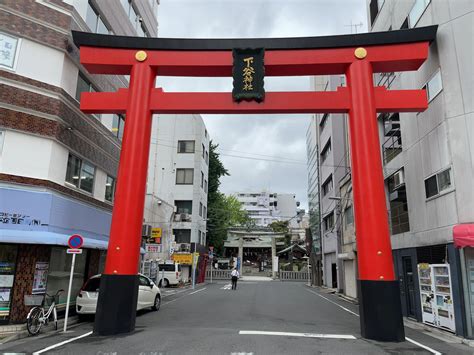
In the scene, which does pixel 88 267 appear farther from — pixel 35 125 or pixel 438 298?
pixel 438 298

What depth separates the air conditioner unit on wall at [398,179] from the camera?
556 inches

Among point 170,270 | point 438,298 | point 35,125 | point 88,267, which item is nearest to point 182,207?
point 170,270

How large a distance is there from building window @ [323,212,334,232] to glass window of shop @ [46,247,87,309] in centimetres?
2050

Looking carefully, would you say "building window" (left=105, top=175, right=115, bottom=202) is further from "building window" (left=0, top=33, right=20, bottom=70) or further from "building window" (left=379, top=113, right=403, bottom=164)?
"building window" (left=379, top=113, right=403, bottom=164)

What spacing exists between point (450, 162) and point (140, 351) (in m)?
9.40

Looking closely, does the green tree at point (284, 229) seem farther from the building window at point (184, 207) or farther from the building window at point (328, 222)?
the building window at point (184, 207)

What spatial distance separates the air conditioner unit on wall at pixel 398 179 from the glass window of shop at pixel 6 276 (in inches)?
517

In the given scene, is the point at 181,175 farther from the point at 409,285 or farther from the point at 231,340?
the point at 231,340

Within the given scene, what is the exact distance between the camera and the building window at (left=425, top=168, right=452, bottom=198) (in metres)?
10.7

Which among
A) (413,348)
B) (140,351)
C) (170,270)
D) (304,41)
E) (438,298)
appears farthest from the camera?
(170,270)

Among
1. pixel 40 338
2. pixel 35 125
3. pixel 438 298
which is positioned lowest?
pixel 40 338

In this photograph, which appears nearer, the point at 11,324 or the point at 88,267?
the point at 11,324

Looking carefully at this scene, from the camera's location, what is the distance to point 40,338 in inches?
364

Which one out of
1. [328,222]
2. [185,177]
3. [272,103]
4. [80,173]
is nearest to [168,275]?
[185,177]
